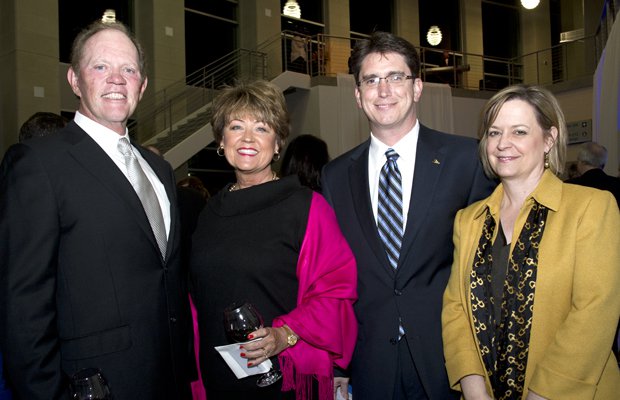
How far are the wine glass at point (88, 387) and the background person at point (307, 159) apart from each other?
7.87 ft

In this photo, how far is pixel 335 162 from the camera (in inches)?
97.8

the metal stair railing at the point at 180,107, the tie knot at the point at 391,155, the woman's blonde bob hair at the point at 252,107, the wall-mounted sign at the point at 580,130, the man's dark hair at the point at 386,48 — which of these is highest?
the metal stair railing at the point at 180,107

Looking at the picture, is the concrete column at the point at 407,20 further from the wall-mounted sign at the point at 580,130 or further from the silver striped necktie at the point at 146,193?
the silver striped necktie at the point at 146,193

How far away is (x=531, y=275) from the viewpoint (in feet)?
6.04

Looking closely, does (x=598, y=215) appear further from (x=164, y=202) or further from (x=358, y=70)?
(x=164, y=202)

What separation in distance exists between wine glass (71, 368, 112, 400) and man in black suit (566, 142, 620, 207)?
3.77 metres

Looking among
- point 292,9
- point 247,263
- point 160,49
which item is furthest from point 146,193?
point 292,9

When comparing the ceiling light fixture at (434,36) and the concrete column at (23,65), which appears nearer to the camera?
the concrete column at (23,65)

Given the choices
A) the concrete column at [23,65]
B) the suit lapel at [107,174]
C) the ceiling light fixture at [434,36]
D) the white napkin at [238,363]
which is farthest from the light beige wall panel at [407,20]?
the white napkin at [238,363]

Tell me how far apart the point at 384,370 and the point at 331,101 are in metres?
9.89

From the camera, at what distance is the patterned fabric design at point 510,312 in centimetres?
185

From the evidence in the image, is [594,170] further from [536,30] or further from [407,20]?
[536,30]

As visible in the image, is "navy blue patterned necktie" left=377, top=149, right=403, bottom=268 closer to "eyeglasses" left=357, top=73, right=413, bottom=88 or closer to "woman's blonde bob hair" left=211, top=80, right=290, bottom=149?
"eyeglasses" left=357, top=73, right=413, bottom=88

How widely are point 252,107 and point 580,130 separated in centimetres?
1096
